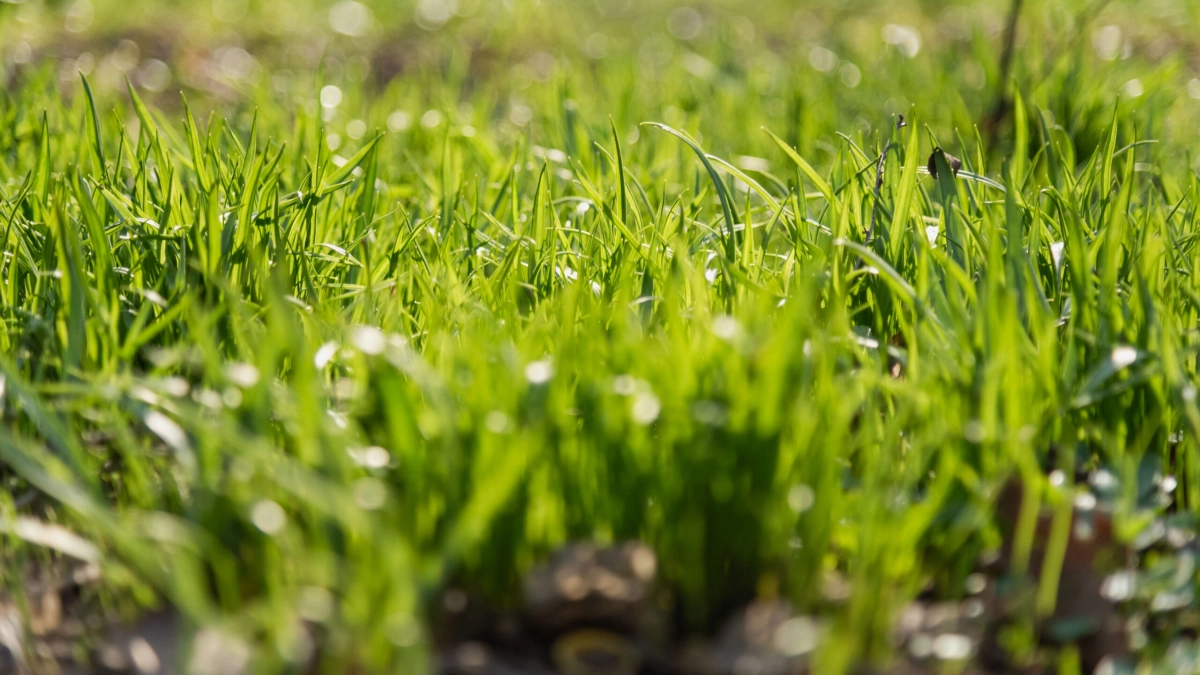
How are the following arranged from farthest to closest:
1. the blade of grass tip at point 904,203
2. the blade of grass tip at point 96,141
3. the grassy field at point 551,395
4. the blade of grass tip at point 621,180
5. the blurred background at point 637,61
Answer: the blurred background at point 637,61, the blade of grass tip at point 96,141, the blade of grass tip at point 621,180, the blade of grass tip at point 904,203, the grassy field at point 551,395

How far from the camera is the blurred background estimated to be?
3223 millimetres

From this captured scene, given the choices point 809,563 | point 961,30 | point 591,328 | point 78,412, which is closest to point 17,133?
point 78,412

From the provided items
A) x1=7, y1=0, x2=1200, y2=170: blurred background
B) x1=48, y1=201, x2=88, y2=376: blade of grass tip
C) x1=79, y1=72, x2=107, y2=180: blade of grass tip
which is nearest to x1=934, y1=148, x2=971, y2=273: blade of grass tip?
x1=7, y1=0, x2=1200, y2=170: blurred background

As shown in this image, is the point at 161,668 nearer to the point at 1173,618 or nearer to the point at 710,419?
the point at 710,419

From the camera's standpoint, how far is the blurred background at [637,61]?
322cm

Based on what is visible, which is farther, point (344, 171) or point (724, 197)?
point (344, 171)

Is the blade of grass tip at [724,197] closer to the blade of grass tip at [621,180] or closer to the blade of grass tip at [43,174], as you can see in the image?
the blade of grass tip at [621,180]

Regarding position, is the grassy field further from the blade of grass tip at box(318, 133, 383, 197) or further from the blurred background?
the blurred background

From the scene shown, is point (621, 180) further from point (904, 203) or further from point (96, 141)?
point (96, 141)

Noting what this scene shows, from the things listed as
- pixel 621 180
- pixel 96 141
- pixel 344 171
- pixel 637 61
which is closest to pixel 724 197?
pixel 621 180

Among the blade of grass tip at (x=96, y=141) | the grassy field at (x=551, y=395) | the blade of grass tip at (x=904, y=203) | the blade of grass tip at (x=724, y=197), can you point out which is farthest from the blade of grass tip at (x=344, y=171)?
the blade of grass tip at (x=904, y=203)

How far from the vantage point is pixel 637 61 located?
4.70 m

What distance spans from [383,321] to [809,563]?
782mm

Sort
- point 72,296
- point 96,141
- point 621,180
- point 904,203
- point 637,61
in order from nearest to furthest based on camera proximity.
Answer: point 72,296 → point 904,203 → point 621,180 → point 96,141 → point 637,61
